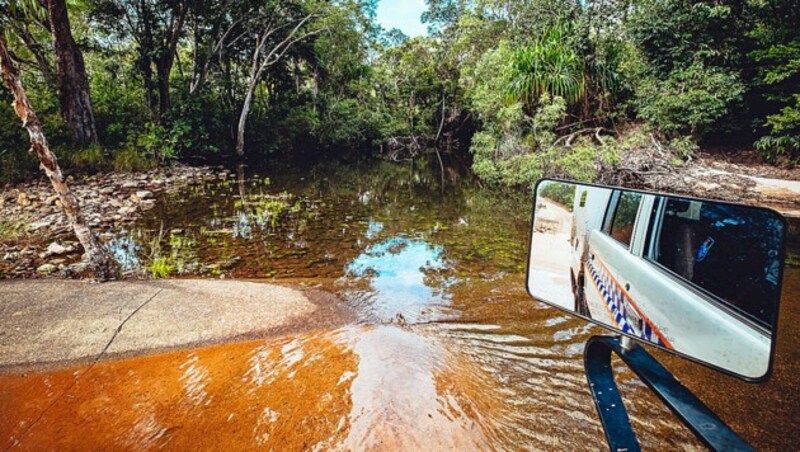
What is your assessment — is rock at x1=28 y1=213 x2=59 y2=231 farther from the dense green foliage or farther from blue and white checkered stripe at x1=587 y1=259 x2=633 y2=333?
blue and white checkered stripe at x1=587 y1=259 x2=633 y2=333

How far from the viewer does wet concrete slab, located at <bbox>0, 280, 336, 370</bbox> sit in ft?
9.03

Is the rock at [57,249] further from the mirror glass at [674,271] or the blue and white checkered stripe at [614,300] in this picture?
the blue and white checkered stripe at [614,300]

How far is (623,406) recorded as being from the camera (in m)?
0.90

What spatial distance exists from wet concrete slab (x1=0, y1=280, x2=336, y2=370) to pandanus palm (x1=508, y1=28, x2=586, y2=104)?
417 inches

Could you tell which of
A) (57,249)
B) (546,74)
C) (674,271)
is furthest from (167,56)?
(674,271)

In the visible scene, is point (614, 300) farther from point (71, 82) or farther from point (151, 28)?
point (151, 28)

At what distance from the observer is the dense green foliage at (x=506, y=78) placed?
10.2 meters

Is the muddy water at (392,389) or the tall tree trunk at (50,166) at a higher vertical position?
the tall tree trunk at (50,166)

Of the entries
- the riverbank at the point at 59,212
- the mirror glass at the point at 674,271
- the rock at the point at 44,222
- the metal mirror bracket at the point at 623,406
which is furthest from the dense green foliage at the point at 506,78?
the metal mirror bracket at the point at 623,406

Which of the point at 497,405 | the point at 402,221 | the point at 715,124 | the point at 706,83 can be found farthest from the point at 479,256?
the point at 715,124

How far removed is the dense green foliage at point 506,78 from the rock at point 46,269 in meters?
3.93

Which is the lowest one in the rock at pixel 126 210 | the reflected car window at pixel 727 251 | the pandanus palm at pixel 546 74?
the rock at pixel 126 210

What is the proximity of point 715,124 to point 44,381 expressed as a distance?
15.6 metres

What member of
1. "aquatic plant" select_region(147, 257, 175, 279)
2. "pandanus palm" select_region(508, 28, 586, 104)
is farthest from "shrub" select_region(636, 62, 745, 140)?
"aquatic plant" select_region(147, 257, 175, 279)
